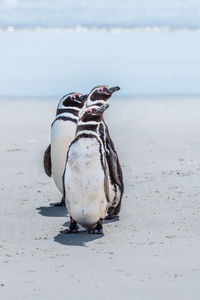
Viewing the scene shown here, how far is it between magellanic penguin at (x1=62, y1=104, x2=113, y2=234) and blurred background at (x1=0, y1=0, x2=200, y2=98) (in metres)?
8.05

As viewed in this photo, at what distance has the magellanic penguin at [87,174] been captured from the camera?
19.8 ft

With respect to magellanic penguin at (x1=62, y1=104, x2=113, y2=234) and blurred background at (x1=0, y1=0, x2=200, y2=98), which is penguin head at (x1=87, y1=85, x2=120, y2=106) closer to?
magellanic penguin at (x1=62, y1=104, x2=113, y2=234)

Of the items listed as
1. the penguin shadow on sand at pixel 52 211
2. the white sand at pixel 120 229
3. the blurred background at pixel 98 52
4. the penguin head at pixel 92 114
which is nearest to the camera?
the white sand at pixel 120 229

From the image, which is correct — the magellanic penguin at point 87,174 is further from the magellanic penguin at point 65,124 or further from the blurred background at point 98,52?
the blurred background at point 98,52

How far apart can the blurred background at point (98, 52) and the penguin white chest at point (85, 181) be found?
8060 mm

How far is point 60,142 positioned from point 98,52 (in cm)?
1282

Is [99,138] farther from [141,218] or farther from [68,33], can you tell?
[68,33]

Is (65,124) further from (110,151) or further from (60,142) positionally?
(110,151)

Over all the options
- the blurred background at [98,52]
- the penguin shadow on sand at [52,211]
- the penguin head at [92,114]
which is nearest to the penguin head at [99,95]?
the penguin head at [92,114]

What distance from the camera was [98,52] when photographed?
1959cm

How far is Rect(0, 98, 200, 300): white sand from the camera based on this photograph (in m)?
4.84

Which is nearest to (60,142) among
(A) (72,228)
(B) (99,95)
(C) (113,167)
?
(C) (113,167)

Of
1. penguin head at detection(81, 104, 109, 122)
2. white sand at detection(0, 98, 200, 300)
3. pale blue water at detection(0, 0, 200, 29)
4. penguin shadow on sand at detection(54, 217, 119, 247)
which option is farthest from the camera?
pale blue water at detection(0, 0, 200, 29)

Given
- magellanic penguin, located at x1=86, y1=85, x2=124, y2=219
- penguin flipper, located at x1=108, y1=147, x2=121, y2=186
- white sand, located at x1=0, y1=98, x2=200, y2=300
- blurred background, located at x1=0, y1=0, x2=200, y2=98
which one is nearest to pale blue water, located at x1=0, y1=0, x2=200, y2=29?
blurred background, located at x1=0, y1=0, x2=200, y2=98
